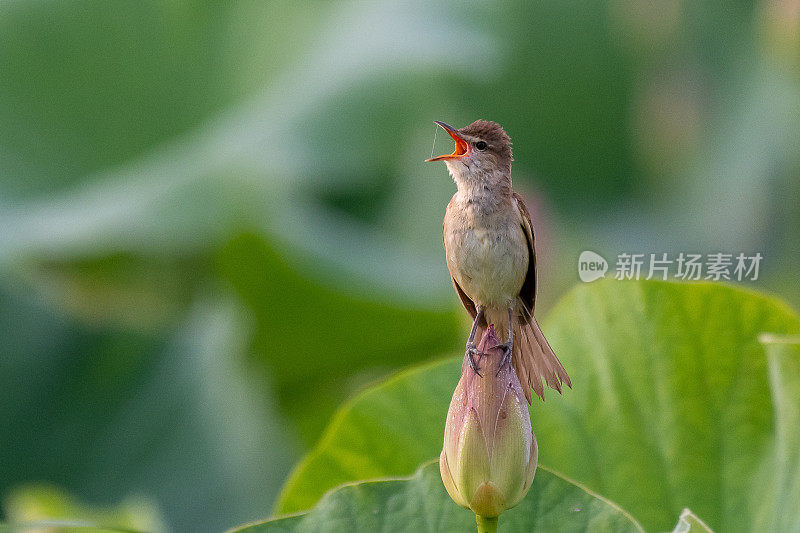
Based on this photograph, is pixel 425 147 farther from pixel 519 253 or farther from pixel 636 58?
pixel 519 253

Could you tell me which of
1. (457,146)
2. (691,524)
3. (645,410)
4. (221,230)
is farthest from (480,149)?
(221,230)

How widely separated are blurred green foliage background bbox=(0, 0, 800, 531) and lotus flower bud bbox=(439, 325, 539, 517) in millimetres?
967

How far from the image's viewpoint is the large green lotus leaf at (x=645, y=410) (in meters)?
0.81

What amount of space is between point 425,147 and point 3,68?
1220 millimetres

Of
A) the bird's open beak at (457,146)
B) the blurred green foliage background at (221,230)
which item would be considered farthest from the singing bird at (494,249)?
the blurred green foliage background at (221,230)

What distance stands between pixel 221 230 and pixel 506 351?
5.43 feet

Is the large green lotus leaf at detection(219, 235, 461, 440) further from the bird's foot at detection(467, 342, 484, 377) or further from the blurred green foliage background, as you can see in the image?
the bird's foot at detection(467, 342, 484, 377)

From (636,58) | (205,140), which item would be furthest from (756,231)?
(205,140)

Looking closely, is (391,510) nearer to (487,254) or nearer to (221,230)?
(487,254)

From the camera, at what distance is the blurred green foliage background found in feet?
6.54

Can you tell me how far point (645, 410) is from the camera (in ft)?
2.77

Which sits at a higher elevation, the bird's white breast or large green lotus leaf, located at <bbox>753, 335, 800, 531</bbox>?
the bird's white breast

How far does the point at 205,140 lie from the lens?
6.95 ft

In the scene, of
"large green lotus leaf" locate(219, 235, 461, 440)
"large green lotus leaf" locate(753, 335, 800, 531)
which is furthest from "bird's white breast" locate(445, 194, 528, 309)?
"large green lotus leaf" locate(219, 235, 461, 440)
